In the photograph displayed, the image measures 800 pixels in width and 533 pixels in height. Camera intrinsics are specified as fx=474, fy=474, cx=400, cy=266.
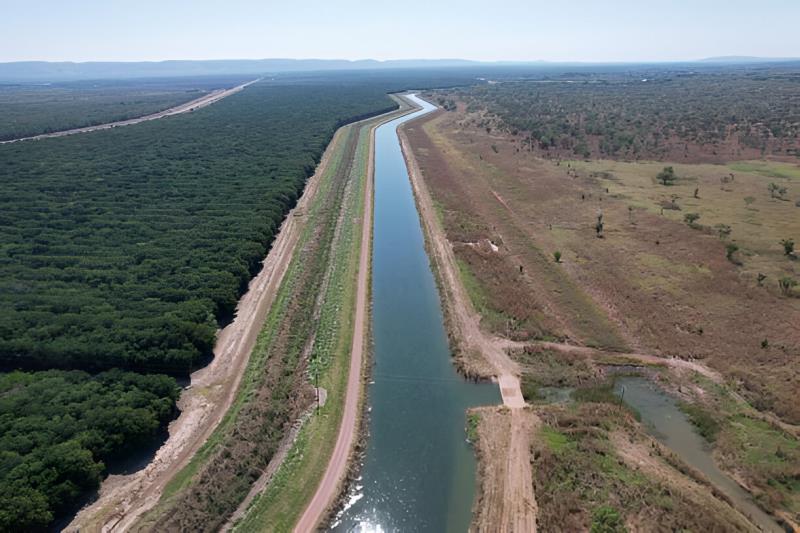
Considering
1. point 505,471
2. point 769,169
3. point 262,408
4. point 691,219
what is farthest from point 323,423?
point 769,169

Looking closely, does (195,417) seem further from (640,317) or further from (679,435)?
(640,317)

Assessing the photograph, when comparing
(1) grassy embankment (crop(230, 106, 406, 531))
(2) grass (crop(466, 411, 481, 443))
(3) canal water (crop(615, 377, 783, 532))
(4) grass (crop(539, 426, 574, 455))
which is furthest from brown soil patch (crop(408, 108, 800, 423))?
(1) grassy embankment (crop(230, 106, 406, 531))

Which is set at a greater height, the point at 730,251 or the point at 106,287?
the point at 106,287

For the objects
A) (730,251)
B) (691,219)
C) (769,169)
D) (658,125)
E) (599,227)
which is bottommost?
(730,251)

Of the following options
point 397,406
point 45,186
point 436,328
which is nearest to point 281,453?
point 397,406

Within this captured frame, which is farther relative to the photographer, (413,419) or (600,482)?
(413,419)

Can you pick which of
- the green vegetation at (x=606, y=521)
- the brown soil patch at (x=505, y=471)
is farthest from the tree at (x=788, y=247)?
the green vegetation at (x=606, y=521)
